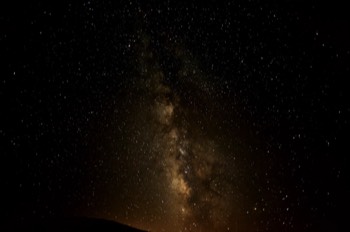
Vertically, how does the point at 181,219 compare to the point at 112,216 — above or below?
below

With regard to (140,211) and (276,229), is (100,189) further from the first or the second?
(276,229)

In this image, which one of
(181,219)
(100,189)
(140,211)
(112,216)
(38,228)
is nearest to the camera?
(38,228)

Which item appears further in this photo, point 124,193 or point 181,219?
point 124,193

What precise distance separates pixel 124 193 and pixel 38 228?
2645 centimetres

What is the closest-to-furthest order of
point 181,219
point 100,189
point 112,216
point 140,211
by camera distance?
point 181,219 → point 140,211 → point 112,216 → point 100,189

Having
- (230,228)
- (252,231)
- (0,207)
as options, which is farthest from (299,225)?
(0,207)

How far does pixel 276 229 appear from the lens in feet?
127

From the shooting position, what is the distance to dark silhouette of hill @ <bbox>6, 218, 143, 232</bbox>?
970cm

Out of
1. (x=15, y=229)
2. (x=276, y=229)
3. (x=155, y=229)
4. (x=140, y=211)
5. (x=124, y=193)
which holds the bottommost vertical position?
(x=15, y=229)

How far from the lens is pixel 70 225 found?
998 centimetres

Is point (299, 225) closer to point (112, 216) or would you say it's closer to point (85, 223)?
point (112, 216)

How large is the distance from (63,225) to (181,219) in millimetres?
16084

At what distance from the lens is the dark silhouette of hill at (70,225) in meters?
9.70

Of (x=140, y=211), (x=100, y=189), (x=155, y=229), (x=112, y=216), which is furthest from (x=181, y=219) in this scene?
(x=100, y=189)
